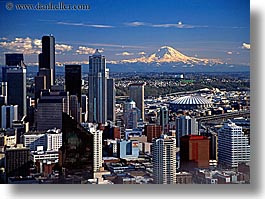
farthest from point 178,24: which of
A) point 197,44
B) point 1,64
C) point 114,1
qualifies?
point 1,64

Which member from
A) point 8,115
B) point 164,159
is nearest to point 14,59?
point 8,115

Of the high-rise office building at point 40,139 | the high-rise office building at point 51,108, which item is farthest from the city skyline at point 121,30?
the high-rise office building at point 40,139

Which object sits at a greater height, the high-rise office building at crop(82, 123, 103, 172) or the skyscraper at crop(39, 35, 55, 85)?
the skyscraper at crop(39, 35, 55, 85)

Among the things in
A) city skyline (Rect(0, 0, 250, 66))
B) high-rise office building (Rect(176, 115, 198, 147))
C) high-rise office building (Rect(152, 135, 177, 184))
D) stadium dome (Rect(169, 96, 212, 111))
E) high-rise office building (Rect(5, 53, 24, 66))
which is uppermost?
city skyline (Rect(0, 0, 250, 66))

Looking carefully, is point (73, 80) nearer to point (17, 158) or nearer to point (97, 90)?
point (97, 90)

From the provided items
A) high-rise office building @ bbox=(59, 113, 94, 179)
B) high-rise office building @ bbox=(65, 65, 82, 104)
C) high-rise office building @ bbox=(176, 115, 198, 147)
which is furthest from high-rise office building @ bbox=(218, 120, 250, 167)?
high-rise office building @ bbox=(65, 65, 82, 104)

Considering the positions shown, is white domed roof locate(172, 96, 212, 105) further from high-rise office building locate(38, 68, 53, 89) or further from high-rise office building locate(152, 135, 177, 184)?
high-rise office building locate(38, 68, 53, 89)
